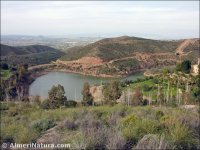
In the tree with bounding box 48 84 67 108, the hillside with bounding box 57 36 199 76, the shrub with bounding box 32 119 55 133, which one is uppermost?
the hillside with bounding box 57 36 199 76

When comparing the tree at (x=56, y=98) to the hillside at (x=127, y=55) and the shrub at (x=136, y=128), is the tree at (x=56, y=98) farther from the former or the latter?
the hillside at (x=127, y=55)

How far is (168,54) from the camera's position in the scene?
68.2 meters

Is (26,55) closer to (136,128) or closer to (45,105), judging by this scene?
(45,105)

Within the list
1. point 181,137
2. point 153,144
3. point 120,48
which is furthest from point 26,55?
point 153,144

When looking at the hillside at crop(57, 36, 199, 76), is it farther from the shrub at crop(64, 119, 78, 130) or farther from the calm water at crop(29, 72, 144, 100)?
the shrub at crop(64, 119, 78, 130)

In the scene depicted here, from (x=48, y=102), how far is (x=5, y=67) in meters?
27.3

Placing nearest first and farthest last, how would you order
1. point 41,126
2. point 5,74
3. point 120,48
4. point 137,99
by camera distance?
point 41,126, point 137,99, point 5,74, point 120,48

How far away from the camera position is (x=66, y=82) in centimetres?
5209

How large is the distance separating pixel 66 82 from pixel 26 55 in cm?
3944

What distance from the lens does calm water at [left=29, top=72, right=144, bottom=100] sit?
43.9 metres

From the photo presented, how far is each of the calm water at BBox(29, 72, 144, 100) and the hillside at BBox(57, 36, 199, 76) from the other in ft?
11.2

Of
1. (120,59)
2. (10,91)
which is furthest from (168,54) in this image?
(10,91)

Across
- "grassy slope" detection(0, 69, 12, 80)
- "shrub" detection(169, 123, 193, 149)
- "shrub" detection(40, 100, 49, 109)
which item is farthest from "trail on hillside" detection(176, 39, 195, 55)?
"shrub" detection(169, 123, 193, 149)

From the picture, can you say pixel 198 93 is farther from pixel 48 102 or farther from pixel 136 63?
pixel 136 63
